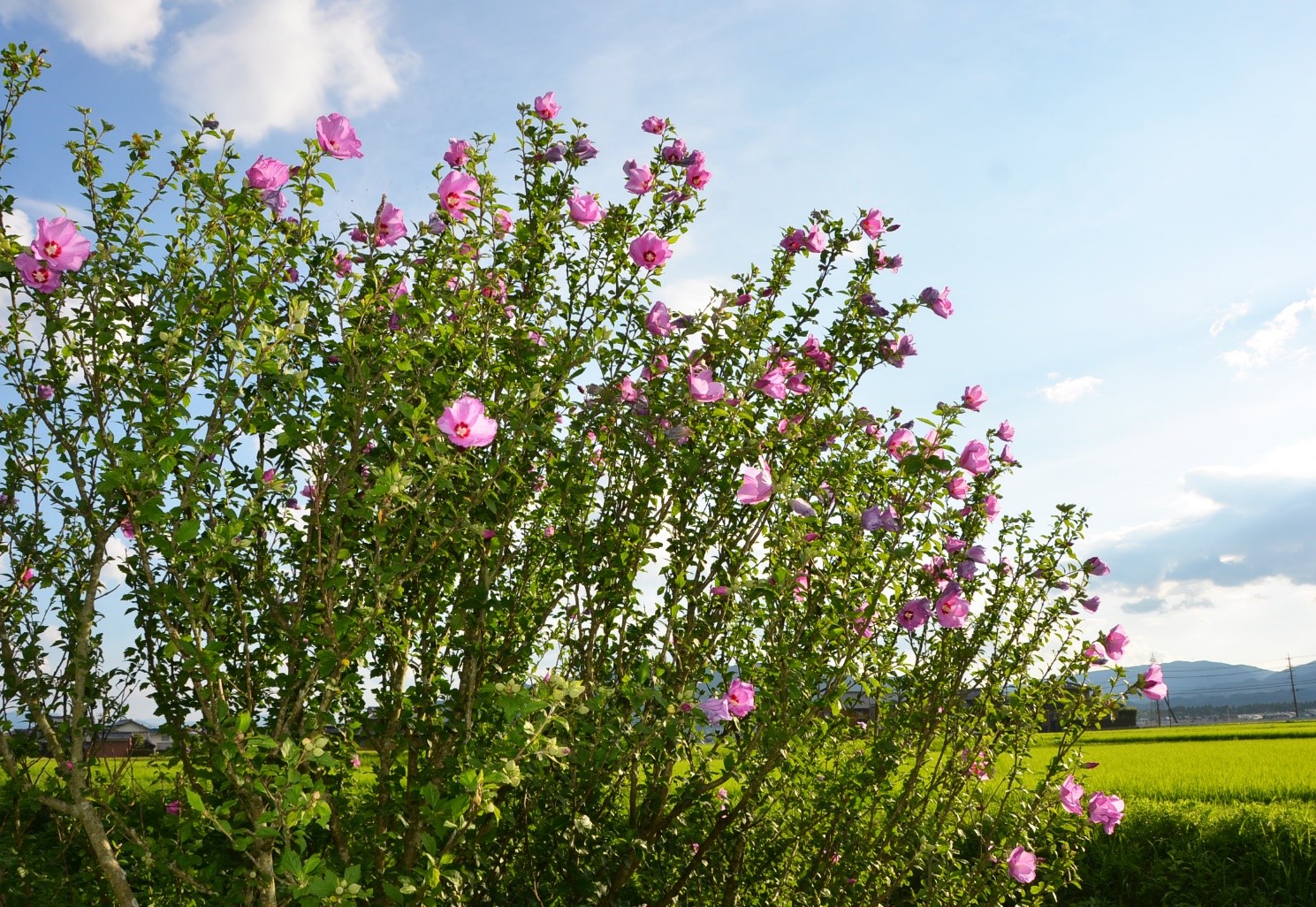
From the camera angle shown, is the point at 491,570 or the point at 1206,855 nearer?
the point at 491,570

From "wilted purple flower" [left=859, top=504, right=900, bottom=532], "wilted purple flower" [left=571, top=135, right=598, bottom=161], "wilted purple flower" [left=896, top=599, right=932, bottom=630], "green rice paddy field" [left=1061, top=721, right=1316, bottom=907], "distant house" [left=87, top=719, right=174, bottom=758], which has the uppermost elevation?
"wilted purple flower" [left=571, top=135, right=598, bottom=161]

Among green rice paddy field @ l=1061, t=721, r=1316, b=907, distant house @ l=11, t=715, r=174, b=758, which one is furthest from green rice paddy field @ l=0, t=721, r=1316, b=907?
distant house @ l=11, t=715, r=174, b=758

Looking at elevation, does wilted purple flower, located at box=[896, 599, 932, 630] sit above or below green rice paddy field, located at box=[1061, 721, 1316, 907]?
above

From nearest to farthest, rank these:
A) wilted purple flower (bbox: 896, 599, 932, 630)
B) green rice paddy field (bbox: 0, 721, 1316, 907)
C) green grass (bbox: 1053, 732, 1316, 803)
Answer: wilted purple flower (bbox: 896, 599, 932, 630) < green rice paddy field (bbox: 0, 721, 1316, 907) < green grass (bbox: 1053, 732, 1316, 803)

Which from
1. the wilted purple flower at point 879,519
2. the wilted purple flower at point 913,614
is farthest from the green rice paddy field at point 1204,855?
the wilted purple flower at point 879,519

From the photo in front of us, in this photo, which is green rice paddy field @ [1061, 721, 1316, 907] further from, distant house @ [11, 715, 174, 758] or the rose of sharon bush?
distant house @ [11, 715, 174, 758]

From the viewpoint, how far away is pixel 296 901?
95.8 inches

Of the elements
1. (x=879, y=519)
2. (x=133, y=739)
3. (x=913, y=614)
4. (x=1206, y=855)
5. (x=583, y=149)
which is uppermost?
(x=583, y=149)

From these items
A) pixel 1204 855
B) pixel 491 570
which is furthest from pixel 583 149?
pixel 1204 855

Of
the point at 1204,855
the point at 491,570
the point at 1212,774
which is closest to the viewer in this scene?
the point at 491,570

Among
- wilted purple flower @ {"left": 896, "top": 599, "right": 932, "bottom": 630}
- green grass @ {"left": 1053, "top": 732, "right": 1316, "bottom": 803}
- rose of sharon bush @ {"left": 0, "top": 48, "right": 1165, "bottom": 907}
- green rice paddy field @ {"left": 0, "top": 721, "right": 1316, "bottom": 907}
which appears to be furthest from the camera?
green grass @ {"left": 1053, "top": 732, "right": 1316, "bottom": 803}

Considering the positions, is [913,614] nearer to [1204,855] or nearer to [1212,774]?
[1204,855]

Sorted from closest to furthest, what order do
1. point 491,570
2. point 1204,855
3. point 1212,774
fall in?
point 491,570, point 1204,855, point 1212,774

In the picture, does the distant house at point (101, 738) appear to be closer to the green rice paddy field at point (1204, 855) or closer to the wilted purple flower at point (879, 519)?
the green rice paddy field at point (1204, 855)
